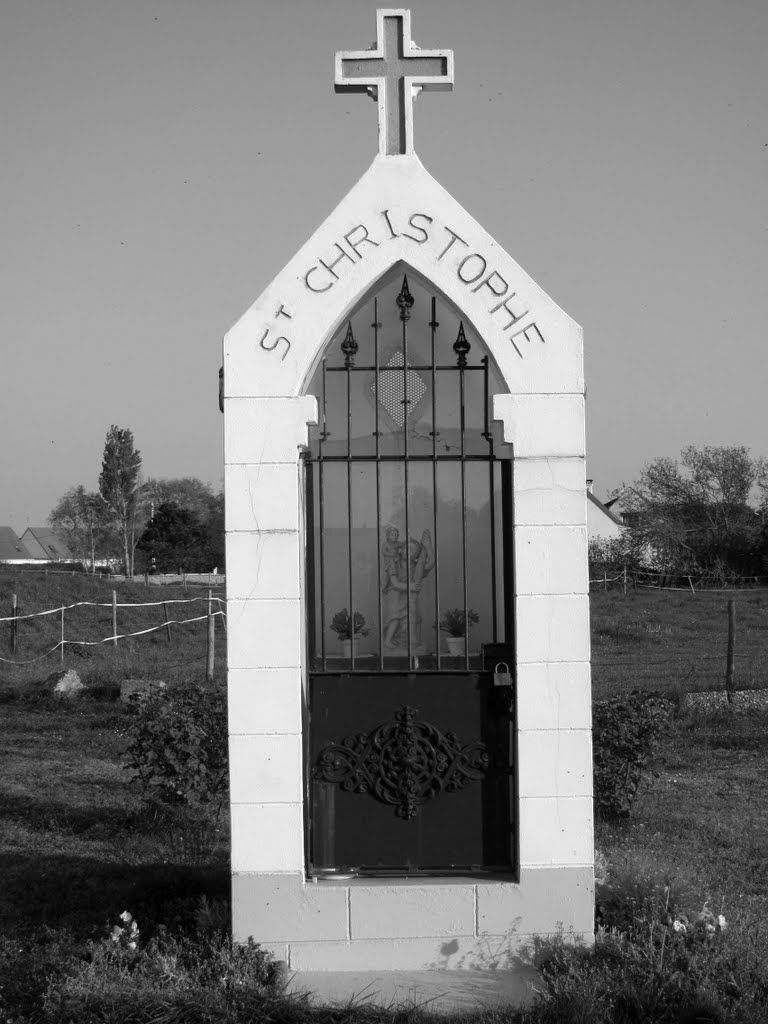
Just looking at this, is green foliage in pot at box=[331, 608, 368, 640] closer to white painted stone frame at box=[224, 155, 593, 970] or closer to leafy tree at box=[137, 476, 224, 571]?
white painted stone frame at box=[224, 155, 593, 970]

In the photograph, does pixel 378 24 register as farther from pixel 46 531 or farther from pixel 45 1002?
pixel 46 531

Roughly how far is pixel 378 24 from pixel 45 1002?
4285 mm

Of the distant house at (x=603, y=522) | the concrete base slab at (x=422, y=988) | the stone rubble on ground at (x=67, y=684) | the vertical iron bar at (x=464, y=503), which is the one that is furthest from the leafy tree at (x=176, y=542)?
the concrete base slab at (x=422, y=988)

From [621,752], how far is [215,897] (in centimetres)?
354

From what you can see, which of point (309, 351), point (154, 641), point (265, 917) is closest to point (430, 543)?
point (309, 351)

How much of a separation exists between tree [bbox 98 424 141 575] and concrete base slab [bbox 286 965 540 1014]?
190ft

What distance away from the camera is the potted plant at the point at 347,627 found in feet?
17.4

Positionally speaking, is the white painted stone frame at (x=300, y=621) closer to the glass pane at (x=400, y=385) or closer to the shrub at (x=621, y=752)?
the glass pane at (x=400, y=385)

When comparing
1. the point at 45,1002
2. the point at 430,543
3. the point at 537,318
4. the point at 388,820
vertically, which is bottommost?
the point at 45,1002

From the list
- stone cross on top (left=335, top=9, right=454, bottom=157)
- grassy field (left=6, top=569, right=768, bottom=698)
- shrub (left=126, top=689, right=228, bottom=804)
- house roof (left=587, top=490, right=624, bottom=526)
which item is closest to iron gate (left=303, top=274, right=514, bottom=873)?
stone cross on top (left=335, top=9, right=454, bottom=157)

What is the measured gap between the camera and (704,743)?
11.1m

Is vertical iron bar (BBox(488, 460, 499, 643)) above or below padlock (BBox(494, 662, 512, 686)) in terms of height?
above

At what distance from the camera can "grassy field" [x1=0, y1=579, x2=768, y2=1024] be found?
4312mm

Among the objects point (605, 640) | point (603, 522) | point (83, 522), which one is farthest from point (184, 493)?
point (605, 640)
